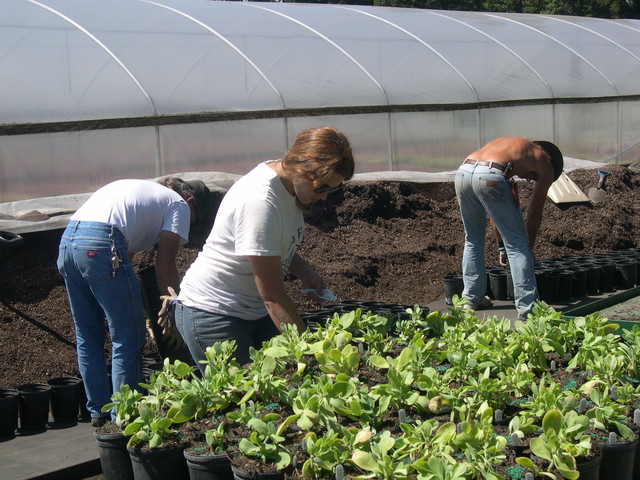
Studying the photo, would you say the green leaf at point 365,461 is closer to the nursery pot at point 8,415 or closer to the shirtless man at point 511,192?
the nursery pot at point 8,415

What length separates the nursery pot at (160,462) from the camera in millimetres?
2504

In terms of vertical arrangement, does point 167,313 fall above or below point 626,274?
above

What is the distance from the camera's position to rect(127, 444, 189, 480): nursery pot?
2.50 m

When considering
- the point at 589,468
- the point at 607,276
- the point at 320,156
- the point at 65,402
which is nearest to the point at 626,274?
the point at 607,276

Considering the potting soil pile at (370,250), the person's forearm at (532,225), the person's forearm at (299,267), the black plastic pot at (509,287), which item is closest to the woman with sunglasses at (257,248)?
the person's forearm at (299,267)

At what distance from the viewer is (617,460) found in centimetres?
240

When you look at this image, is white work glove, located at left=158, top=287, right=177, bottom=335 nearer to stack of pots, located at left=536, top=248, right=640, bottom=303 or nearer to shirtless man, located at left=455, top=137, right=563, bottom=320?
shirtless man, located at left=455, top=137, right=563, bottom=320

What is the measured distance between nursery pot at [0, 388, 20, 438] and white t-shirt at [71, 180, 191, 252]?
121 cm

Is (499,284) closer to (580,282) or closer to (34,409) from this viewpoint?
(580,282)

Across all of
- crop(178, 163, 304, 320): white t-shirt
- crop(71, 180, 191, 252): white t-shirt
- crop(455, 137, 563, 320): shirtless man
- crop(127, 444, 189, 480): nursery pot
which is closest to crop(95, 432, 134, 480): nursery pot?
crop(127, 444, 189, 480): nursery pot

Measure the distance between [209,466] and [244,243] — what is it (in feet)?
2.67

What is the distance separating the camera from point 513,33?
13547 millimetres

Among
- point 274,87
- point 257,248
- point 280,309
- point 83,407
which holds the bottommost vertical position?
point 83,407

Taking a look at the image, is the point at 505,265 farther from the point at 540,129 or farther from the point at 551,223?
the point at 540,129
